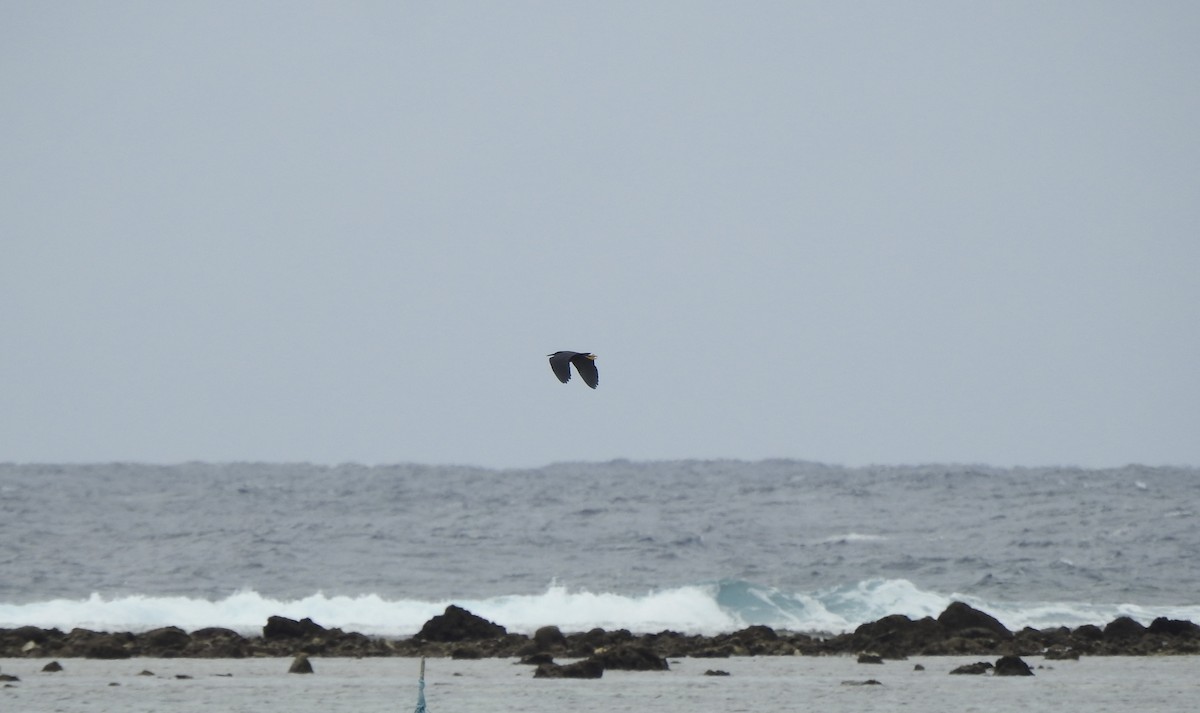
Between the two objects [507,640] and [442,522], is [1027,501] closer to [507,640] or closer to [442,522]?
[442,522]

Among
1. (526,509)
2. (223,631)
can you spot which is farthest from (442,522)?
(223,631)

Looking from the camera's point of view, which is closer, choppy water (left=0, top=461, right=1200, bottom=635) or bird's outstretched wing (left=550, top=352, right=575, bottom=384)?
bird's outstretched wing (left=550, top=352, right=575, bottom=384)

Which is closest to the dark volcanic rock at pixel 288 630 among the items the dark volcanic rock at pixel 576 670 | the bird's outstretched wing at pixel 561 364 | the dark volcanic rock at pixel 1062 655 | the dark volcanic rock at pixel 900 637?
the dark volcanic rock at pixel 576 670

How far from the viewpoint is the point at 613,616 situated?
2717 cm

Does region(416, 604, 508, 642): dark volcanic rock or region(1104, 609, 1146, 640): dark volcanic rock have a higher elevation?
region(416, 604, 508, 642): dark volcanic rock

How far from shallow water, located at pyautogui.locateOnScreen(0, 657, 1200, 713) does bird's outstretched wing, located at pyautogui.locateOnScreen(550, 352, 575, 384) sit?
3.87m

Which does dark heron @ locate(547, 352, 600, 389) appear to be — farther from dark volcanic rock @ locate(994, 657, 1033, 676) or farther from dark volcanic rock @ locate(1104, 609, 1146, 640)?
dark volcanic rock @ locate(1104, 609, 1146, 640)

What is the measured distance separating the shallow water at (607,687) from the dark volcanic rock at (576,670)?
0.69 ft

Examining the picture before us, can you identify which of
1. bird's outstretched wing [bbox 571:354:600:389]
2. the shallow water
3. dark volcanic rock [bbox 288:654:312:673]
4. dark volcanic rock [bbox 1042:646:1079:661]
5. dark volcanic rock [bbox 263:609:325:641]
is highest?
bird's outstretched wing [bbox 571:354:600:389]

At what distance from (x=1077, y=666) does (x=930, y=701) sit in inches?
150

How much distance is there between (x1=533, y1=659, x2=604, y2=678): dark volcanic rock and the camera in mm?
17953

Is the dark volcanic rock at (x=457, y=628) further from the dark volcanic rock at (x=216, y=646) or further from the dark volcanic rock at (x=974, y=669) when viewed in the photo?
the dark volcanic rock at (x=974, y=669)

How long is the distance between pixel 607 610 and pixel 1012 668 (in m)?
10.7

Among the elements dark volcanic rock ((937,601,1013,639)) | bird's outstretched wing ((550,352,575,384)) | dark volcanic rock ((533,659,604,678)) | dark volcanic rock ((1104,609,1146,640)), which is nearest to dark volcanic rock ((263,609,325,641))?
dark volcanic rock ((533,659,604,678))
